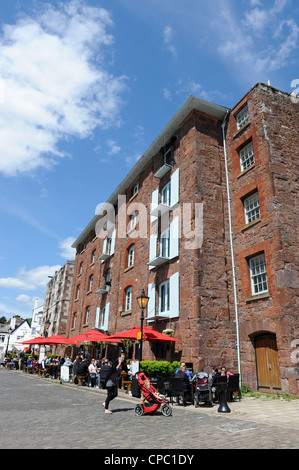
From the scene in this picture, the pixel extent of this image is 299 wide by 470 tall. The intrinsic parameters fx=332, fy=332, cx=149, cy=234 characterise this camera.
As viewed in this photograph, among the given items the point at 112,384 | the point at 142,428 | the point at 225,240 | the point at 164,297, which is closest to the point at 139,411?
the point at 112,384

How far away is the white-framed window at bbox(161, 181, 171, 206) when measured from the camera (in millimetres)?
18566

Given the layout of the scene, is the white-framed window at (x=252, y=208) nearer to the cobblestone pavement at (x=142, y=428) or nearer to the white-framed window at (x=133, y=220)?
the cobblestone pavement at (x=142, y=428)

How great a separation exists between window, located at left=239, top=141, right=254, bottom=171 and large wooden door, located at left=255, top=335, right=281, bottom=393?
7909mm

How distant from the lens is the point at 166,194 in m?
19.1

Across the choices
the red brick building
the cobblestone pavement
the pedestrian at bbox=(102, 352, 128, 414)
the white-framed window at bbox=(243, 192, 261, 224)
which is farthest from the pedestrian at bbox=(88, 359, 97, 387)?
the white-framed window at bbox=(243, 192, 261, 224)

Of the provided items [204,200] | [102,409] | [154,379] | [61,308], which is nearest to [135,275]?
[204,200]

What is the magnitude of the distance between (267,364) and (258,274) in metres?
3.46

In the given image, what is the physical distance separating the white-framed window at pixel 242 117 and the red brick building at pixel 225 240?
0.19 feet

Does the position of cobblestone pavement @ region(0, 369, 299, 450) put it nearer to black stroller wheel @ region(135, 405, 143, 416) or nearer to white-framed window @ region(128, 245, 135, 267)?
black stroller wheel @ region(135, 405, 143, 416)

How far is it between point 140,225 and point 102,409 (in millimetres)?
13037

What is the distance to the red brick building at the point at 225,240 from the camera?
499 inches

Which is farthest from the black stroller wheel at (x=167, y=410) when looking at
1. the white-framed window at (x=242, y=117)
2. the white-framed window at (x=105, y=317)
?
the white-framed window at (x=105, y=317)
